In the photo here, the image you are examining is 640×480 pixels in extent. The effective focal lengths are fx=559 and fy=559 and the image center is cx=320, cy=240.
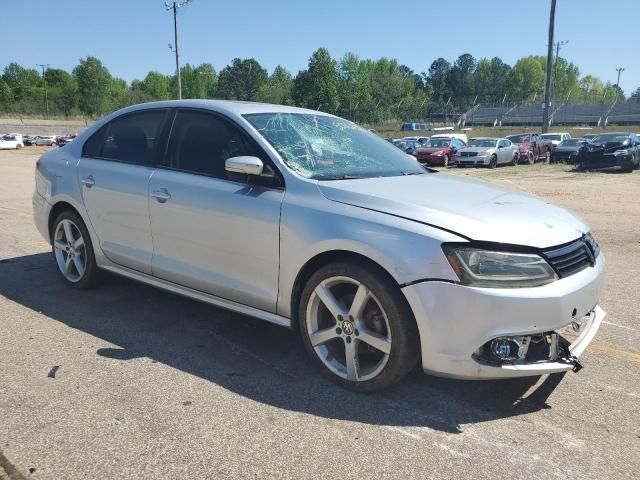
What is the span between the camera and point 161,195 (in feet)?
13.3

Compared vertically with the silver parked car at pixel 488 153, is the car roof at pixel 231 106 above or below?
above

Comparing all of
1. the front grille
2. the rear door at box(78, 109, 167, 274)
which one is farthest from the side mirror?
the front grille

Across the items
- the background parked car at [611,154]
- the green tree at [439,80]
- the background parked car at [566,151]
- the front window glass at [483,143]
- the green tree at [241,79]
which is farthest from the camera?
the green tree at [439,80]

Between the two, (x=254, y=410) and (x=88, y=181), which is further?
(x=88, y=181)

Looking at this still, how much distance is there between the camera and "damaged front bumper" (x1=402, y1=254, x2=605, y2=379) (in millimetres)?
2762

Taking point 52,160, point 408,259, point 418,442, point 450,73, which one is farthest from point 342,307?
point 450,73

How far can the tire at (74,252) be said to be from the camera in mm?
4867

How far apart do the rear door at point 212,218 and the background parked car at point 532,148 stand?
2734cm

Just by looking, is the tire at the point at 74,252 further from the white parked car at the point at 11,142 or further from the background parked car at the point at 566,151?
the white parked car at the point at 11,142

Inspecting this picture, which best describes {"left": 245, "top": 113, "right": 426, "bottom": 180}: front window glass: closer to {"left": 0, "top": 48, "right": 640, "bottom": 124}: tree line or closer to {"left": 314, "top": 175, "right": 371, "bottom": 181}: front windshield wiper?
{"left": 314, "top": 175, "right": 371, "bottom": 181}: front windshield wiper

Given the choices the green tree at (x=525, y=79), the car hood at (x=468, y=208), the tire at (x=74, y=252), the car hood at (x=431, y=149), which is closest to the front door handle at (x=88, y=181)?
the tire at (x=74, y=252)

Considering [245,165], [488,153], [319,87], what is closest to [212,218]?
[245,165]

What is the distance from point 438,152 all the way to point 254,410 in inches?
1033

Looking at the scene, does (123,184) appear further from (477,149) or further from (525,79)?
(525,79)
